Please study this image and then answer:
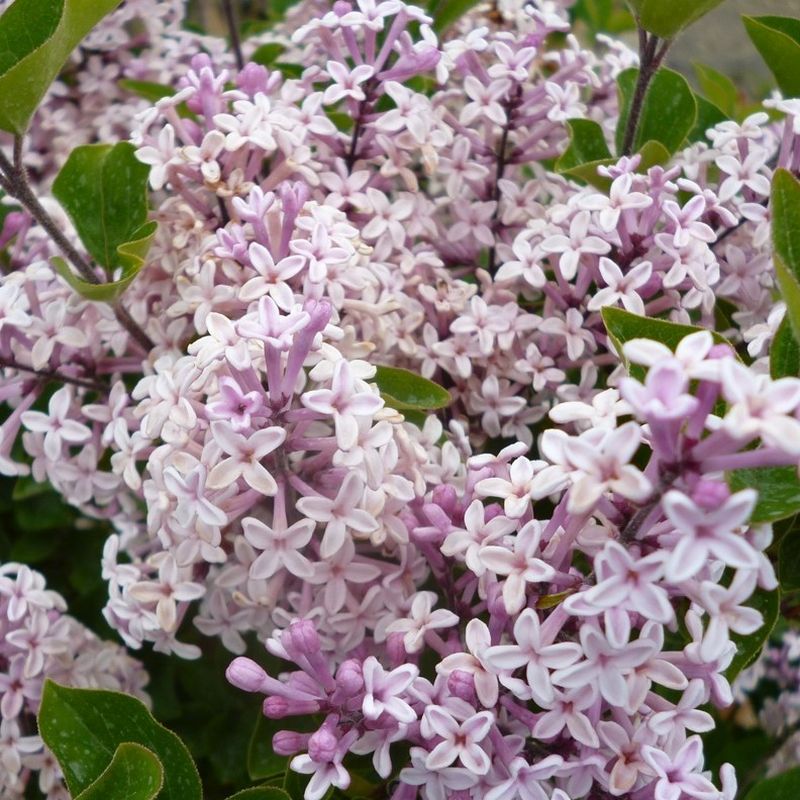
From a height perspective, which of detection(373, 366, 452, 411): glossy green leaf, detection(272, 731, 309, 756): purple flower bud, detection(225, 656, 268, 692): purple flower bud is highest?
detection(373, 366, 452, 411): glossy green leaf

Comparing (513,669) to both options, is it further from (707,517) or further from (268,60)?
(268,60)

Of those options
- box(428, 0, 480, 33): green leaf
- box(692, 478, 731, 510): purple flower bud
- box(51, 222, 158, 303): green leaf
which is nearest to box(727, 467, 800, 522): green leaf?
box(692, 478, 731, 510): purple flower bud

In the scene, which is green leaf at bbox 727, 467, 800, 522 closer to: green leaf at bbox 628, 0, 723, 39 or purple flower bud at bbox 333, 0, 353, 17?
green leaf at bbox 628, 0, 723, 39


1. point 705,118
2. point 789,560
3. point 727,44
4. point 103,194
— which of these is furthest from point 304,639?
point 727,44

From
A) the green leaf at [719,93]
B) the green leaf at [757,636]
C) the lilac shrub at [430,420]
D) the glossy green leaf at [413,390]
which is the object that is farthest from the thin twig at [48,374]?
the green leaf at [719,93]

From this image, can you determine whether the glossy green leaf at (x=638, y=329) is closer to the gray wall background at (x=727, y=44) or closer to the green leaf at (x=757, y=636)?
the green leaf at (x=757, y=636)

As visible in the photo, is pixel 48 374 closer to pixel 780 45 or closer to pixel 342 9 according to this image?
pixel 342 9

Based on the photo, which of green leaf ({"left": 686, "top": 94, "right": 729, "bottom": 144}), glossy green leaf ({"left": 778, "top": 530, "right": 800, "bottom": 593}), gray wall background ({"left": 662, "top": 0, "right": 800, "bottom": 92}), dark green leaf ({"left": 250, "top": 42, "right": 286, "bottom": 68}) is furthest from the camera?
gray wall background ({"left": 662, "top": 0, "right": 800, "bottom": 92})
